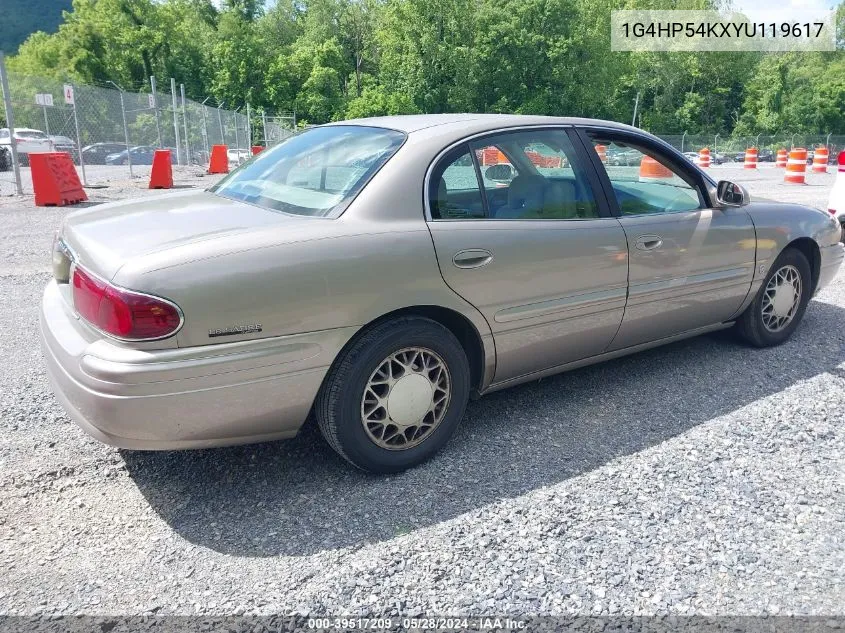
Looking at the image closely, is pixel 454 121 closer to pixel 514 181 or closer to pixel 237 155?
pixel 514 181

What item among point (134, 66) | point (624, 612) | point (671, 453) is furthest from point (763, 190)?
point (134, 66)

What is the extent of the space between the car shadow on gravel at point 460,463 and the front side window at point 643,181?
1.05 meters

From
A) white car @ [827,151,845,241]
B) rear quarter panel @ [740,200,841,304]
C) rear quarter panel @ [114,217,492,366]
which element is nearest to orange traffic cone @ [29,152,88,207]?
rear quarter panel @ [114,217,492,366]

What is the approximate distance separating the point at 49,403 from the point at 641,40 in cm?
7441

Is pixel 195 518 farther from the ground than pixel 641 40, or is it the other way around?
pixel 641 40

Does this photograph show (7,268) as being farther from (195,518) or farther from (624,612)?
(624,612)

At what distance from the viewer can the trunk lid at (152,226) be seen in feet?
8.13

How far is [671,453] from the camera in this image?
3119 mm

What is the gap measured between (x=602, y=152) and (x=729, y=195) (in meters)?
0.95

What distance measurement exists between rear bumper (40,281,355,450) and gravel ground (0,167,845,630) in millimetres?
398

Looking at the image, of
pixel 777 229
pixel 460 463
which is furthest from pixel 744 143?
pixel 460 463

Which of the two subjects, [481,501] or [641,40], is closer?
[481,501]

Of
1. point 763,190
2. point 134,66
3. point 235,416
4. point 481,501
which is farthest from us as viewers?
point 134,66

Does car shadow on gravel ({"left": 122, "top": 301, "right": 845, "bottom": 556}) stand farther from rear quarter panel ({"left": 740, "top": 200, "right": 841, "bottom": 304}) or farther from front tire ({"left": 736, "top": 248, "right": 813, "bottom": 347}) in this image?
rear quarter panel ({"left": 740, "top": 200, "right": 841, "bottom": 304})
